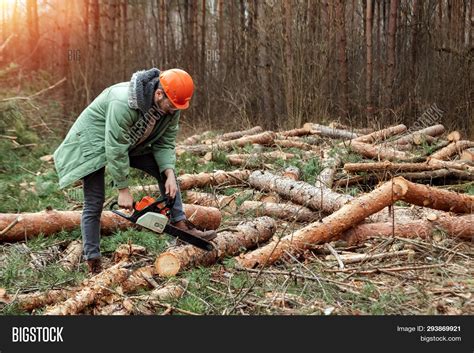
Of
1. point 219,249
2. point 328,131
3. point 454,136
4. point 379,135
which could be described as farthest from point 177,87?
point 328,131

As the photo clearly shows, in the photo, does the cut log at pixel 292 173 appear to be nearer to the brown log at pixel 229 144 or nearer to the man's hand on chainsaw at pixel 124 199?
the brown log at pixel 229 144

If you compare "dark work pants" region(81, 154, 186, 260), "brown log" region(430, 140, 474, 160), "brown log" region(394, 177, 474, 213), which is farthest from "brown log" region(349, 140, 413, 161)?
"dark work pants" region(81, 154, 186, 260)

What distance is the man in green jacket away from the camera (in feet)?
15.5

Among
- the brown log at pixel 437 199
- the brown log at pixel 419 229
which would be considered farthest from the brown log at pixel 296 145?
the brown log at pixel 419 229

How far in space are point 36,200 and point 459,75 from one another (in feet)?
28.0

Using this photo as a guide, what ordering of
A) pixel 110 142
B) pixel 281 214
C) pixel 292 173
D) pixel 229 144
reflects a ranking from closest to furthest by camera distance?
pixel 110 142
pixel 281 214
pixel 292 173
pixel 229 144

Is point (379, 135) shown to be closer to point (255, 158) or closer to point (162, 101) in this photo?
point (255, 158)

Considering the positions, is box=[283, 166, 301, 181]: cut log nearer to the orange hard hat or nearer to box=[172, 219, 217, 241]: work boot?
box=[172, 219, 217, 241]: work boot

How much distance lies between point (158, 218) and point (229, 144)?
5.59 meters

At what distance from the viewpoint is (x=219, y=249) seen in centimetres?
515

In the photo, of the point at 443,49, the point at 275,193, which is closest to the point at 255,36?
the point at 443,49

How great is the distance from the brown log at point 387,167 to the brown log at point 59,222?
2.24m

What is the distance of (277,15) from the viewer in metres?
13.2

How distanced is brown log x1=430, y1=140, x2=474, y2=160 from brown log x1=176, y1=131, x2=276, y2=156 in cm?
284
